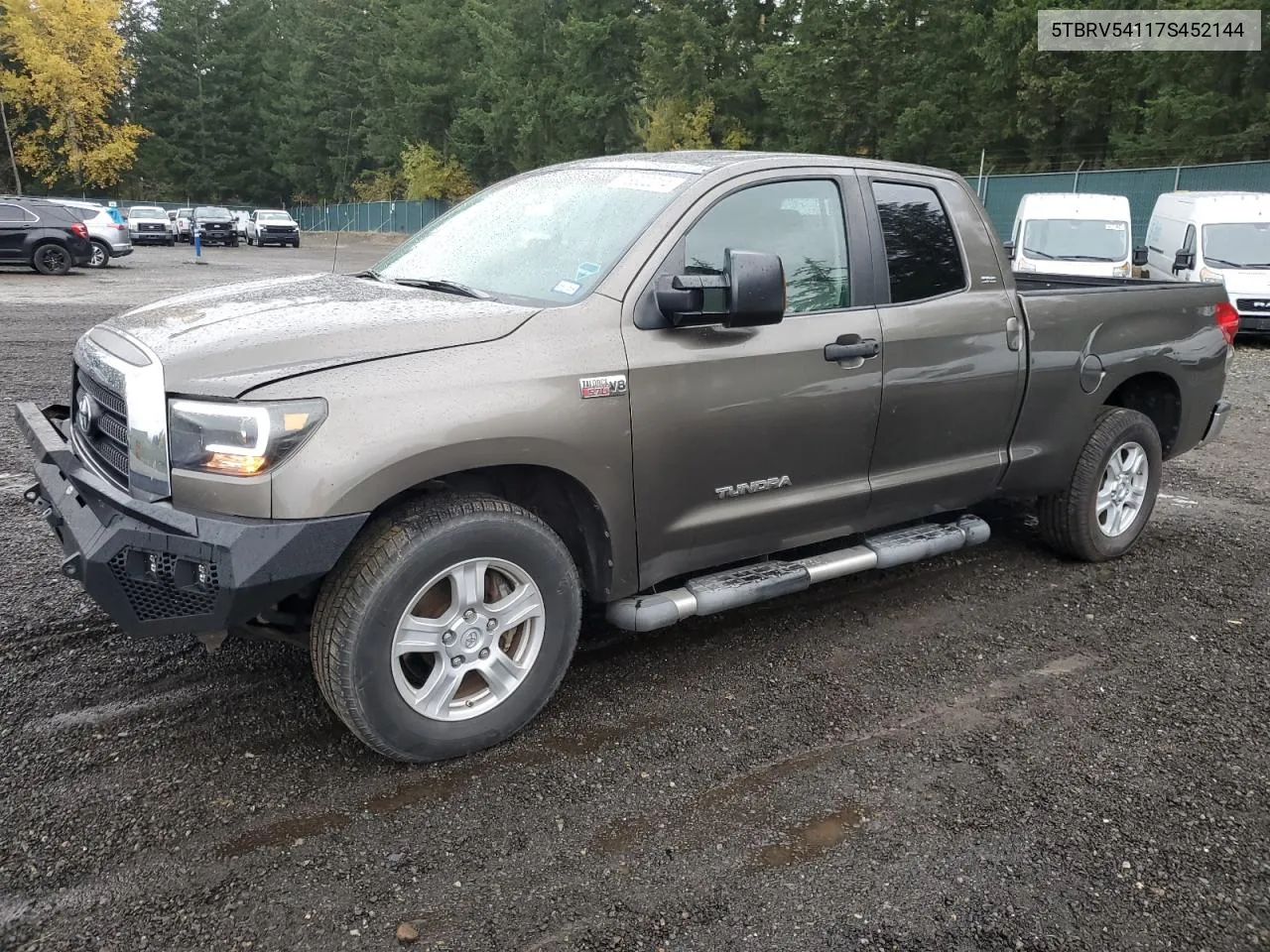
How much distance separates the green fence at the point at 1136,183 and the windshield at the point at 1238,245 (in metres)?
5.36

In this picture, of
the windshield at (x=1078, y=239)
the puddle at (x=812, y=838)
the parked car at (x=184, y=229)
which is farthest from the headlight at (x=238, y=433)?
the parked car at (x=184, y=229)

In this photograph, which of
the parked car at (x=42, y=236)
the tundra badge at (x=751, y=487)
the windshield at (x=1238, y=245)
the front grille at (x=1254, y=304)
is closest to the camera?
the tundra badge at (x=751, y=487)

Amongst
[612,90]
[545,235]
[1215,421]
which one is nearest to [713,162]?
[545,235]

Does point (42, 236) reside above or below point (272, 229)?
below

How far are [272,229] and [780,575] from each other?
42.5m

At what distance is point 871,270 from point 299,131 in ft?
249

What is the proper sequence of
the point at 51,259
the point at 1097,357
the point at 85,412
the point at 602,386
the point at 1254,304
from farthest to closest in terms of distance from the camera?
the point at 51,259, the point at 1254,304, the point at 1097,357, the point at 85,412, the point at 602,386

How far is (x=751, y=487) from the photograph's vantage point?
12.3 ft

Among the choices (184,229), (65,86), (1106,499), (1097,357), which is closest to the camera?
(1097,357)

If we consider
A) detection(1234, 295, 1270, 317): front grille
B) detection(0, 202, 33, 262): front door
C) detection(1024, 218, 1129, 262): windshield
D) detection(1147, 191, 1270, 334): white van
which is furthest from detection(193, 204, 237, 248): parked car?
detection(1234, 295, 1270, 317): front grille

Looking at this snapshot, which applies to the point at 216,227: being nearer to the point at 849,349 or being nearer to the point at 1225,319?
the point at 1225,319

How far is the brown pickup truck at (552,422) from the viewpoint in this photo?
2832 millimetres

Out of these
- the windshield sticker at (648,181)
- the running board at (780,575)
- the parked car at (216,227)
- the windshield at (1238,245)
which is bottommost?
the running board at (780,575)

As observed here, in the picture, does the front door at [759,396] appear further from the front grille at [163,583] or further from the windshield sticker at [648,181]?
the front grille at [163,583]
